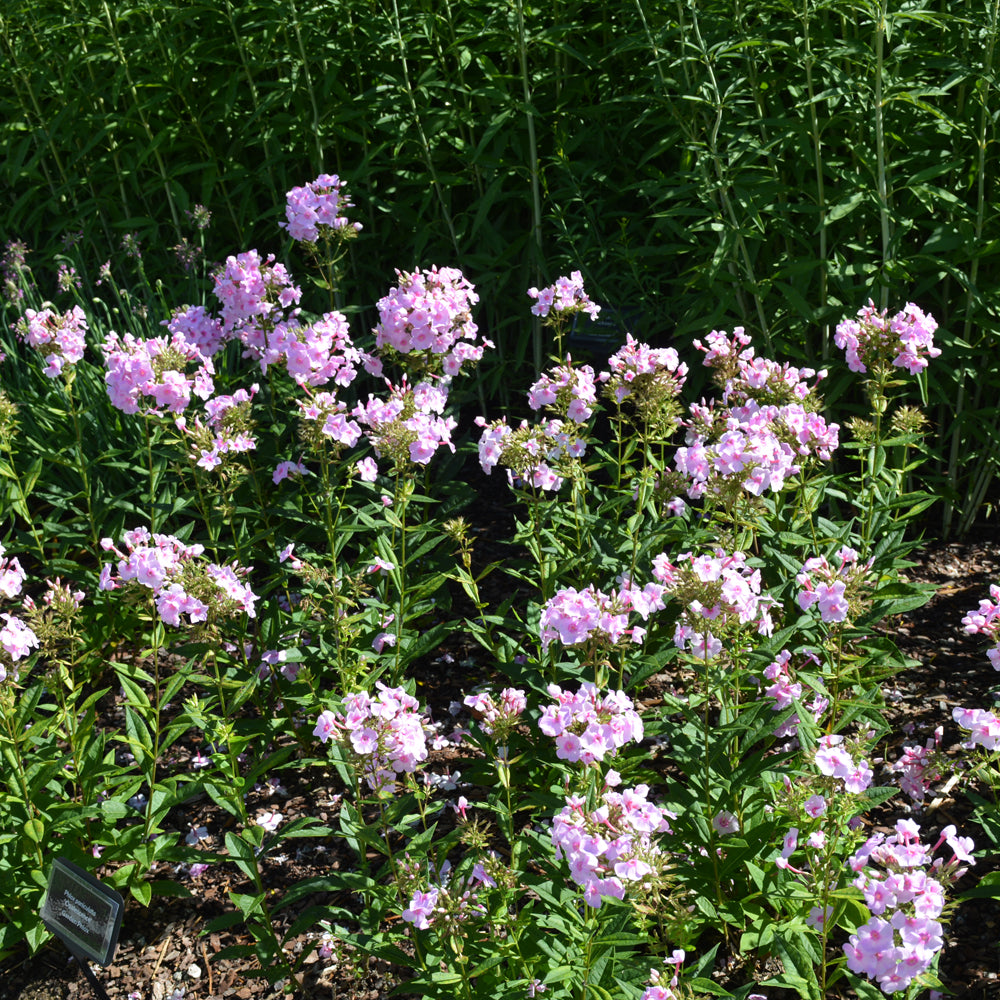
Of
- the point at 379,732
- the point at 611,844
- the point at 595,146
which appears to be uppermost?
the point at 595,146

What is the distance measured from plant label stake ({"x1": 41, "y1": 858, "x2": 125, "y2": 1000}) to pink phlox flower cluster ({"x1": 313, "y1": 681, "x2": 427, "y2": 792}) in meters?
0.58

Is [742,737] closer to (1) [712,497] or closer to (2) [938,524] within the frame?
(1) [712,497]

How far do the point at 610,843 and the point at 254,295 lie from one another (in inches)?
86.0

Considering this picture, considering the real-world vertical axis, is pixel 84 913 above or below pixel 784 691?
below

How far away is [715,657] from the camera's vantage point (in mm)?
2430

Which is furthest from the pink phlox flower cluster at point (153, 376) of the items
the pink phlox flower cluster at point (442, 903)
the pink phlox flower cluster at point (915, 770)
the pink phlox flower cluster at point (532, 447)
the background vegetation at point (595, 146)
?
the pink phlox flower cluster at point (915, 770)

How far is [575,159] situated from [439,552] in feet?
6.82

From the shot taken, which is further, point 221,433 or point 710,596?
point 221,433

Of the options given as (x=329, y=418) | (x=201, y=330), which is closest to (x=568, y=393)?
(x=329, y=418)

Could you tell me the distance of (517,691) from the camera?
89.1 inches

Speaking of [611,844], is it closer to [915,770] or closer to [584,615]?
[584,615]

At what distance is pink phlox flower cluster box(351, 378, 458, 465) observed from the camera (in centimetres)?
282

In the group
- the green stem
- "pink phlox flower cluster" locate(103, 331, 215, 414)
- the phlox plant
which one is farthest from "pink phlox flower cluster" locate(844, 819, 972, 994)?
Result: the green stem

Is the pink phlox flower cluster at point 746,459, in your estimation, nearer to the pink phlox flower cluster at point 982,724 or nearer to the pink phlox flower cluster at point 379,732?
the pink phlox flower cluster at point 982,724
